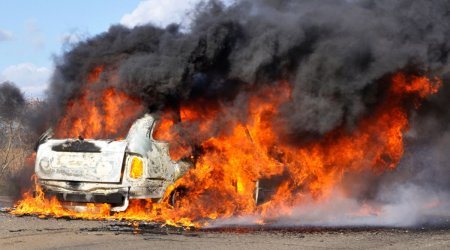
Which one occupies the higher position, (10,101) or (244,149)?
(10,101)

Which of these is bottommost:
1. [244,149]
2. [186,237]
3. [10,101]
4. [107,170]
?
[186,237]

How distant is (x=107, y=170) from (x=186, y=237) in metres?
1.92

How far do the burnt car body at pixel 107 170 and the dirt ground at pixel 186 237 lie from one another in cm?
45

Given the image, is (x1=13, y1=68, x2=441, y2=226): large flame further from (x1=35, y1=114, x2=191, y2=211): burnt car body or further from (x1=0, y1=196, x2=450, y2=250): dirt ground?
(x1=0, y1=196, x2=450, y2=250): dirt ground

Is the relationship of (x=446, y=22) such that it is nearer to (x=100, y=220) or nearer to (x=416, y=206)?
(x=416, y=206)

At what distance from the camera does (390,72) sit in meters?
10.8

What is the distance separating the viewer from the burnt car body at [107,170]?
8.76 metres

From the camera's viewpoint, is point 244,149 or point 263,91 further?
point 263,91

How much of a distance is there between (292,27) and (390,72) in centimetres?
208

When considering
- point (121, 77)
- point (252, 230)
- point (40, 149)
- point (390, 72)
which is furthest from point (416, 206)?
point (40, 149)

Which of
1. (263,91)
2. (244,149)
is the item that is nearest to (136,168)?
(244,149)

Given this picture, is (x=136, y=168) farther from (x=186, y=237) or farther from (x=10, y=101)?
(x=10, y=101)

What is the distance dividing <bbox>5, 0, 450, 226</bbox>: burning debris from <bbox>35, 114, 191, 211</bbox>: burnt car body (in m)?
0.45

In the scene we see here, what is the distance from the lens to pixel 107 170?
345 inches
